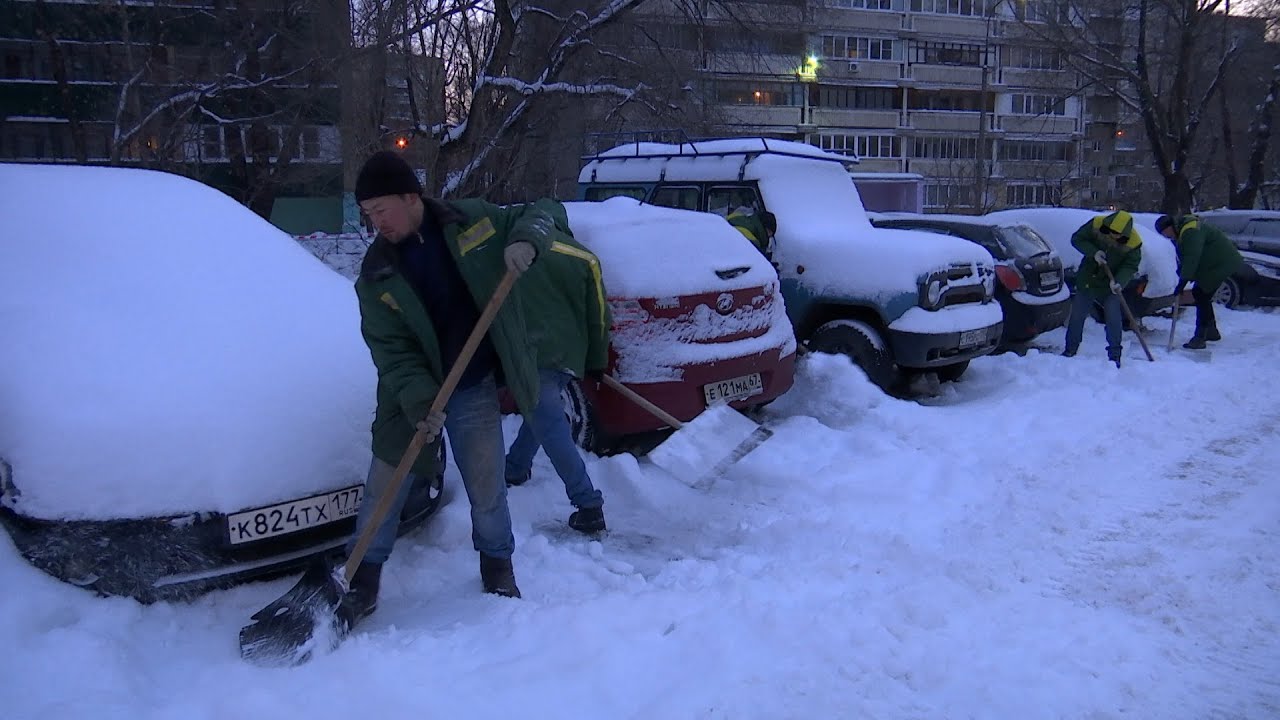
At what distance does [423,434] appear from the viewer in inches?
132

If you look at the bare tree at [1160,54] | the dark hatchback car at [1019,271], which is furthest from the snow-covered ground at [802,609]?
the bare tree at [1160,54]

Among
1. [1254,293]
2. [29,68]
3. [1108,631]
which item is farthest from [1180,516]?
[29,68]

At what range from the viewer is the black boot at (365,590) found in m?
3.47

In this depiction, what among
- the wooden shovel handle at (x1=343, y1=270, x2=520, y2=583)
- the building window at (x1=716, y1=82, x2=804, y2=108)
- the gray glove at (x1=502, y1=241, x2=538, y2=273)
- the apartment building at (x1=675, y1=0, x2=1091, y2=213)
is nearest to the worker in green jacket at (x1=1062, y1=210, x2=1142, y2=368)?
the gray glove at (x1=502, y1=241, x2=538, y2=273)

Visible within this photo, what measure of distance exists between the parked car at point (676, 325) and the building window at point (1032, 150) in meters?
49.1

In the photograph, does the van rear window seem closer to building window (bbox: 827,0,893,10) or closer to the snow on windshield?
the snow on windshield

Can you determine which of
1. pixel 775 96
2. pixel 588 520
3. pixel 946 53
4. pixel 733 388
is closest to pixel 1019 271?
pixel 733 388

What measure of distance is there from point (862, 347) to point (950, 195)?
32.8 meters

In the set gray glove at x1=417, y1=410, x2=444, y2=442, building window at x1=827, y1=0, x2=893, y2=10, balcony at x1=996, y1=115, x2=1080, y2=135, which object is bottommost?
gray glove at x1=417, y1=410, x2=444, y2=442

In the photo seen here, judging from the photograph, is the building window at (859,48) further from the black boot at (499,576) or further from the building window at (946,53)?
the black boot at (499,576)

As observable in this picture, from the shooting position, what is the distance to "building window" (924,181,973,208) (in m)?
36.6

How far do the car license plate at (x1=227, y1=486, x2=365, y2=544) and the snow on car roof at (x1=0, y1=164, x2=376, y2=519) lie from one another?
5 centimetres

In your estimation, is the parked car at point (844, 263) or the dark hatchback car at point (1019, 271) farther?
the dark hatchback car at point (1019, 271)

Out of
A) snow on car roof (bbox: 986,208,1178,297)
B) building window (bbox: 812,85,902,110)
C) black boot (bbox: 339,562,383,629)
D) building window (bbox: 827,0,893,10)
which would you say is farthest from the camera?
building window (bbox: 812,85,902,110)
